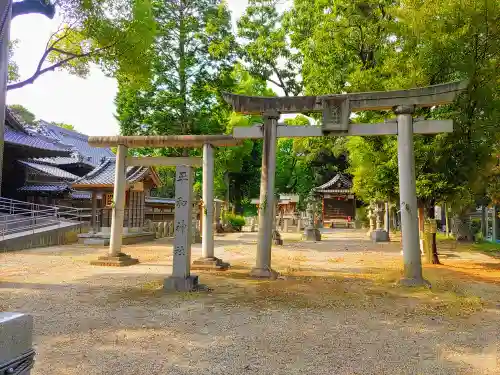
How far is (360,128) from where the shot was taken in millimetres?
9719

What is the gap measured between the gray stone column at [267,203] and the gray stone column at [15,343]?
762 cm

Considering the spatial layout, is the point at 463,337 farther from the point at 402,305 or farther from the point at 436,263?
the point at 436,263

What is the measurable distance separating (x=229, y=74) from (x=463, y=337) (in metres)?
18.5

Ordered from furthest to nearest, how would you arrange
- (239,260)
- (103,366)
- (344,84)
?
(344,84)
(239,260)
(103,366)

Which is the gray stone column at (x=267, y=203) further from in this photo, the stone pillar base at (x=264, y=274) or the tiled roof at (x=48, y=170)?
the tiled roof at (x=48, y=170)

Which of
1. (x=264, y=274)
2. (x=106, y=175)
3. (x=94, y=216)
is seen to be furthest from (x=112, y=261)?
(x=106, y=175)

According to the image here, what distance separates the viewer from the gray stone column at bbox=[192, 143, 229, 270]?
1124cm

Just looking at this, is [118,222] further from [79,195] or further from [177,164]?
[79,195]

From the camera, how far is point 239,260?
1370 cm

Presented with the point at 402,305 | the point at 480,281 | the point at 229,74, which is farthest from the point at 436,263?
A: the point at 229,74

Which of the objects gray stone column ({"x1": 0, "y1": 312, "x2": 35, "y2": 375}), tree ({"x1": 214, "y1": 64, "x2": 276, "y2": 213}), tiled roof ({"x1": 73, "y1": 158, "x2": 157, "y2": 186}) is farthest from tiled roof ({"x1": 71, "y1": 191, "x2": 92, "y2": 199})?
gray stone column ({"x1": 0, "y1": 312, "x2": 35, "y2": 375})

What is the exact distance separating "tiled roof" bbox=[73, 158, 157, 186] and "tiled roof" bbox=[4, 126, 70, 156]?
2.61 m

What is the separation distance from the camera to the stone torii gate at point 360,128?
9.04 metres

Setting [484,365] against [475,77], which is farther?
[475,77]
